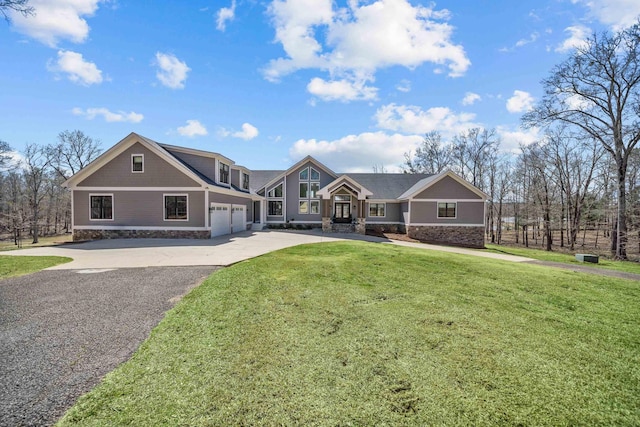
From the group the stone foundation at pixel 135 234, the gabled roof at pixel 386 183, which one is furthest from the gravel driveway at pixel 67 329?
the gabled roof at pixel 386 183

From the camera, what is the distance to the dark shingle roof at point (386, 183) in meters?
27.1

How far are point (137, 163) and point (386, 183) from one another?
821 inches

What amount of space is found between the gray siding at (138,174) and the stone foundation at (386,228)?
49.8 ft

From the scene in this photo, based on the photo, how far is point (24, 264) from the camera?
31.9ft

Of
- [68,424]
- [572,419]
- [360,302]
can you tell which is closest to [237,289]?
[360,302]

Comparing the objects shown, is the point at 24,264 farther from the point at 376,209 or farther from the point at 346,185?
the point at 376,209

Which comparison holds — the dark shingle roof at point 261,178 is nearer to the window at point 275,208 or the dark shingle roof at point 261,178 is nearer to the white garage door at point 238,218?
the window at point 275,208

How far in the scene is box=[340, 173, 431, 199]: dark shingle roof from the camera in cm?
2712

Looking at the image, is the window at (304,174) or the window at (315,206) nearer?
the window at (315,206)

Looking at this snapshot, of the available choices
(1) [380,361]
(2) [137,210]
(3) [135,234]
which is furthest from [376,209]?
(1) [380,361]

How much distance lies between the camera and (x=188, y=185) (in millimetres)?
17141

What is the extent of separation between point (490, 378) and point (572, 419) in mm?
721

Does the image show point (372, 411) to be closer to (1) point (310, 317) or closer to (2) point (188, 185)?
(1) point (310, 317)

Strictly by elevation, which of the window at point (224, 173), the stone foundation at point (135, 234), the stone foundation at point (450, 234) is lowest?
the stone foundation at point (450, 234)
